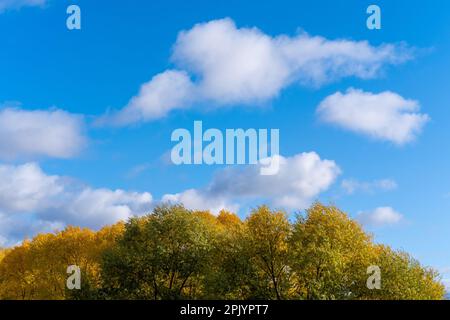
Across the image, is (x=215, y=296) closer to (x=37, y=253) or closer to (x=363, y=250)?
(x=363, y=250)

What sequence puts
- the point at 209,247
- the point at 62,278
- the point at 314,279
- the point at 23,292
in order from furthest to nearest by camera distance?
the point at 23,292, the point at 62,278, the point at 209,247, the point at 314,279

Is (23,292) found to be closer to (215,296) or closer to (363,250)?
(215,296)

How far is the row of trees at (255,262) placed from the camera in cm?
7225

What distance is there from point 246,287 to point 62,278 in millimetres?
50373

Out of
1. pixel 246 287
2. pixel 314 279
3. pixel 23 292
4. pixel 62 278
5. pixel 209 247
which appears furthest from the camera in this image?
pixel 23 292

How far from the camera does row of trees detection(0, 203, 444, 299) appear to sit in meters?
72.2

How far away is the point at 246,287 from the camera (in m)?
74.9

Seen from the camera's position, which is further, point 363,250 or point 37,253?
point 37,253

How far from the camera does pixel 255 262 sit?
76438 millimetres
